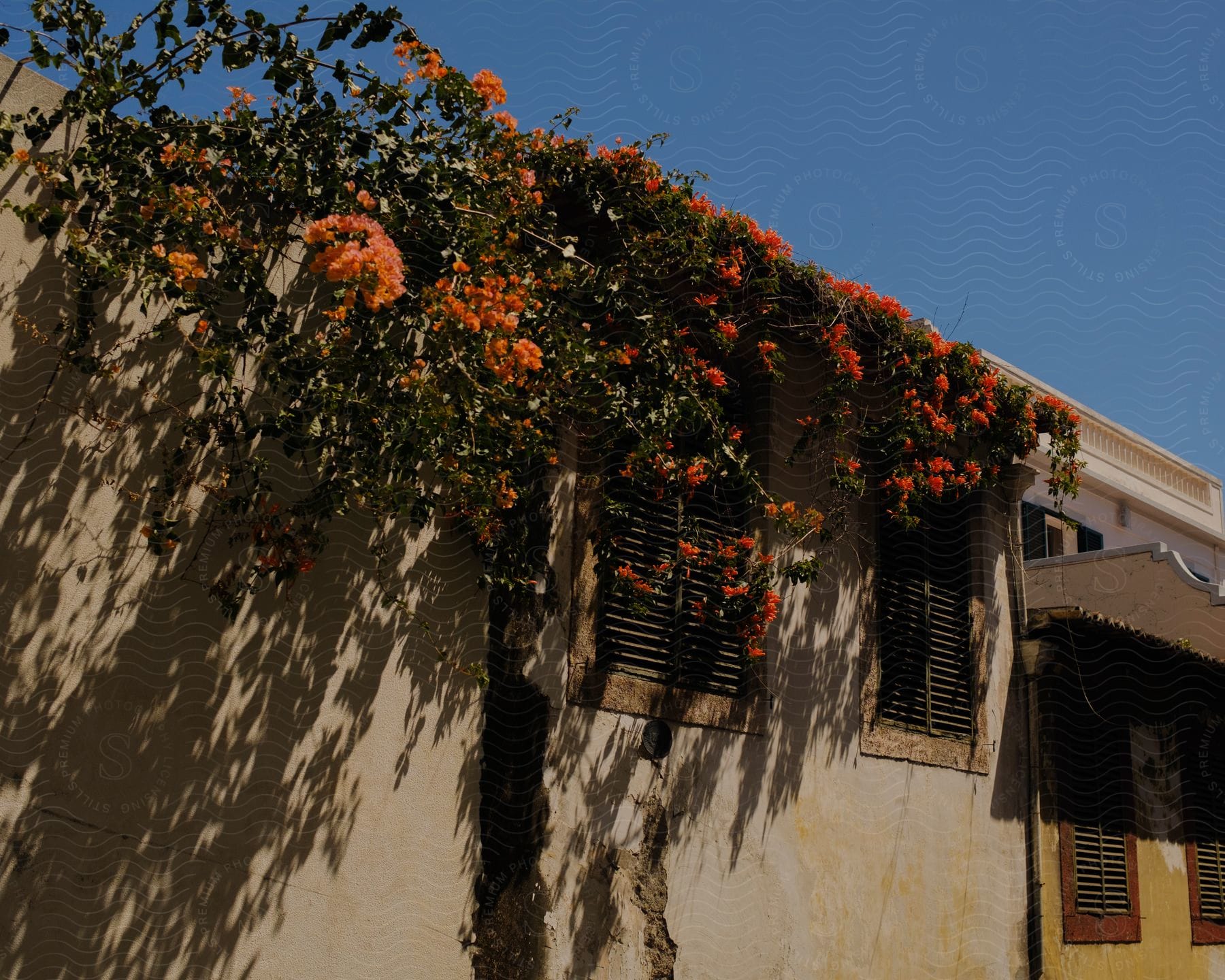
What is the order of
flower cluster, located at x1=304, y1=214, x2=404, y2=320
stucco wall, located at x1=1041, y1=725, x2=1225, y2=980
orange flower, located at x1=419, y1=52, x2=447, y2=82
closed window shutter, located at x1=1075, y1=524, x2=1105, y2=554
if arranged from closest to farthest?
flower cluster, located at x1=304, y1=214, x2=404, y2=320
orange flower, located at x1=419, y1=52, x2=447, y2=82
stucco wall, located at x1=1041, y1=725, x2=1225, y2=980
closed window shutter, located at x1=1075, y1=524, x2=1105, y2=554

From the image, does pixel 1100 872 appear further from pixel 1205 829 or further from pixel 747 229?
pixel 747 229

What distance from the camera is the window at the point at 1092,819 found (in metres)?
8.32

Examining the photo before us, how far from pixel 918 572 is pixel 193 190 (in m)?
5.26

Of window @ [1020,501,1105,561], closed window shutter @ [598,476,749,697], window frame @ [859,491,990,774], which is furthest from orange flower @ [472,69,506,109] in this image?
window @ [1020,501,1105,561]

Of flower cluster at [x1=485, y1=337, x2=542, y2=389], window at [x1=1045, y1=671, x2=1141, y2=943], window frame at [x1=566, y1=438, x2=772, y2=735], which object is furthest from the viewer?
window at [x1=1045, y1=671, x2=1141, y2=943]

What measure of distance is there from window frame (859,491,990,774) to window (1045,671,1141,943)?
0.80 metres

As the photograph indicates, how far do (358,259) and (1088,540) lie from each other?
1447 cm

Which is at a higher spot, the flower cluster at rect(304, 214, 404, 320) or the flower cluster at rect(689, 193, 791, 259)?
the flower cluster at rect(689, 193, 791, 259)

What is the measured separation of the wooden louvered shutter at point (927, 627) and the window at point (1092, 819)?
991 millimetres

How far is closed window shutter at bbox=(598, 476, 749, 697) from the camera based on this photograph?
5.80m

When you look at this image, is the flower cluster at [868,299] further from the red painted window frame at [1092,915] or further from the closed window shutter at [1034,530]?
the closed window shutter at [1034,530]

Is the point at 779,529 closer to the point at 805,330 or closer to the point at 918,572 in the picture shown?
the point at 805,330

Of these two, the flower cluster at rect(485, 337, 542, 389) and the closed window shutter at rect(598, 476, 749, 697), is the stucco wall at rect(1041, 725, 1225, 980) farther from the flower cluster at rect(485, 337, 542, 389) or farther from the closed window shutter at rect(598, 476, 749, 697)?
the flower cluster at rect(485, 337, 542, 389)

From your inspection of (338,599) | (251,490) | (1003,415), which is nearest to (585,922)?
(338,599)
